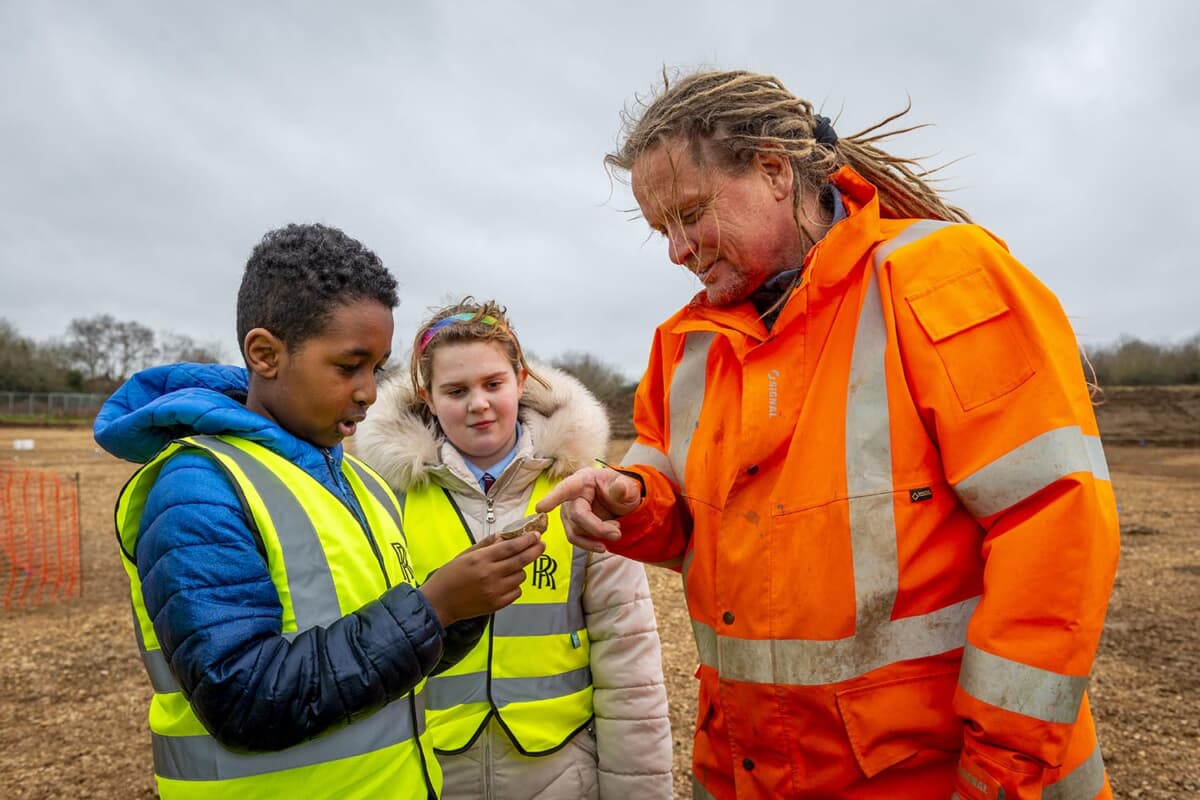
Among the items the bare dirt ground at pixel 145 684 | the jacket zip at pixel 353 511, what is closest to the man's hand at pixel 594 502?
the jacket zip at pixel 353 511

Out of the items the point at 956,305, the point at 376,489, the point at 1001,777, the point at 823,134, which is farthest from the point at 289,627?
the point at 823,134

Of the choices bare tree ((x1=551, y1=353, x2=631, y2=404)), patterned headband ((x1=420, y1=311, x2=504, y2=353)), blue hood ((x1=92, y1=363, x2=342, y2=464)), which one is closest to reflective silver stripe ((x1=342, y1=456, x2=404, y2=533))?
blue hood ((x1=92, y1=363, x2=342, y2=464))

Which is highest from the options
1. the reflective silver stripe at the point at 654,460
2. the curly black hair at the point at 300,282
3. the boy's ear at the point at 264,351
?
the curly black hair at the point at 300,282

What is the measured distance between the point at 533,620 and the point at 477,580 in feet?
3.20

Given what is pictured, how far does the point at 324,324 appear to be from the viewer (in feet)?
6.65

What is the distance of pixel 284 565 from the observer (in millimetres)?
1737

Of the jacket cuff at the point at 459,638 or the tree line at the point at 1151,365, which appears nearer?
the jacket cuff at the point at 459,638

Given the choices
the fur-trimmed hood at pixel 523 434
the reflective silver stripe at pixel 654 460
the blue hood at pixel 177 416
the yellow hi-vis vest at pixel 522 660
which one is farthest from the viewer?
the fur-trimmed hood at pixel 523 434

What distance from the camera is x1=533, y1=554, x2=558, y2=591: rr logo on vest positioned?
Result: 285 centimetres

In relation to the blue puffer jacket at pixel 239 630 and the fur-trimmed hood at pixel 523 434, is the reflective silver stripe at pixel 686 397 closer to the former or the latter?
the fur-trimmed hood at pixel 523 434

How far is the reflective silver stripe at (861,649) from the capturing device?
5.70 ft

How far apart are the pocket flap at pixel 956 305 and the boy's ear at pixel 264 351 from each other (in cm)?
161

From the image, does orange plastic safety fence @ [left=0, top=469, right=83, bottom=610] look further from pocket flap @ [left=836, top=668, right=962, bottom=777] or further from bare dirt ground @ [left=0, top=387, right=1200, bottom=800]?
pocket flap @ [left=836, top=668, right=962, bottom=777]

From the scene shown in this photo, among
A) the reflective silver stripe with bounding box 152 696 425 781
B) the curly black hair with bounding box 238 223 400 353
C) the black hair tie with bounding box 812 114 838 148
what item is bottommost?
the reflective silver stripe with bounding box 152 696 425 781
